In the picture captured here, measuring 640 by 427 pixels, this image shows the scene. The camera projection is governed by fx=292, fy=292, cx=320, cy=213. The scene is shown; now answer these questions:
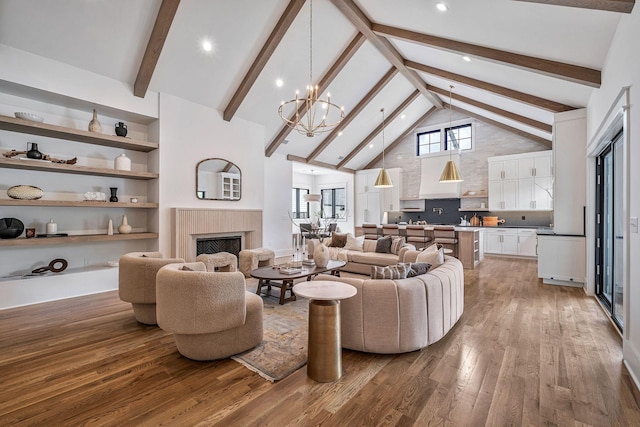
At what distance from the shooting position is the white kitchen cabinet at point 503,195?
7.86 m

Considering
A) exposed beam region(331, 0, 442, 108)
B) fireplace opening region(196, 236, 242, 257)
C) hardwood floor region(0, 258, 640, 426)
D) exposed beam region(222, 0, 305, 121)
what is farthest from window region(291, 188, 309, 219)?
hardwood floor region(0, 258, 640, 426)

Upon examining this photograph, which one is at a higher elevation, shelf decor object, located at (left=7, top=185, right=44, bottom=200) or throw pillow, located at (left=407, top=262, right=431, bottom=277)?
shelf decor object, located at (left=7, top=185, right=44, bottom=200)

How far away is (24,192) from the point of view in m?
4.16

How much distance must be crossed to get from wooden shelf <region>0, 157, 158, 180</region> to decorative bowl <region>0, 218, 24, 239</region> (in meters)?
0.78

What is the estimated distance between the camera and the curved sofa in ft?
8.48

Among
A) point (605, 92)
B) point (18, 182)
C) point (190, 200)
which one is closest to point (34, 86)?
point (18, 182)

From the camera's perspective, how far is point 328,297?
218cm

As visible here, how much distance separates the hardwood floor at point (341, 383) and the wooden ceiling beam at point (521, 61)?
297 centimetres

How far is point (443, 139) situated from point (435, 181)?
4.85 ft

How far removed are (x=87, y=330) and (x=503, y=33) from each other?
6000mm

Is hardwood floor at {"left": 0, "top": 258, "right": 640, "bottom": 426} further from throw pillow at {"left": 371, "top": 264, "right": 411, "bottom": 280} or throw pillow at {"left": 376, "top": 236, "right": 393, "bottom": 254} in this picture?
throw pillow at {"left": 376, "top": 236, "right": 393, "bottom": 254}

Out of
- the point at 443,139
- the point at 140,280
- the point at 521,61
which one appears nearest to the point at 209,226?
the point at 140,280

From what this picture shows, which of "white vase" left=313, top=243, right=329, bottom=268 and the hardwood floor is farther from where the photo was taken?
"white vase" left=313, top=243, right=329, bottom=268

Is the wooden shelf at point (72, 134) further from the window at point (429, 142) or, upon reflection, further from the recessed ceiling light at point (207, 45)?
the window at point (429, 142)
